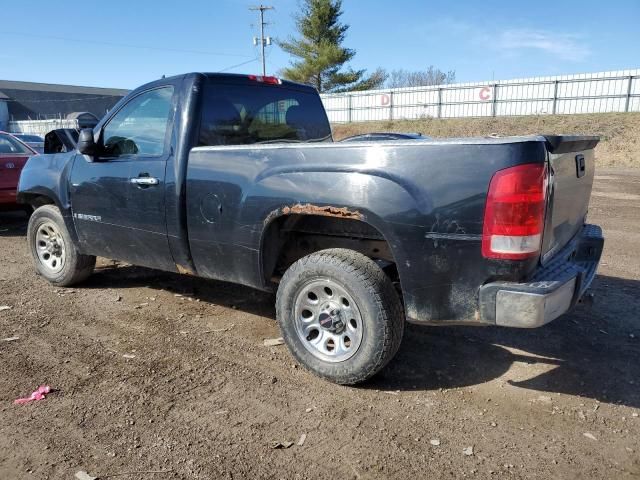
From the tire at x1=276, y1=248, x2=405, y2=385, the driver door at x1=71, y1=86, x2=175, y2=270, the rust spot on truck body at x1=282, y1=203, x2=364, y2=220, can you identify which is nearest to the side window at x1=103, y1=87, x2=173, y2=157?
the driver door at x1=71, y1=86, x2=175, y2=270

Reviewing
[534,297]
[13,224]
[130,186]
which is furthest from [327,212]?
[13,224]

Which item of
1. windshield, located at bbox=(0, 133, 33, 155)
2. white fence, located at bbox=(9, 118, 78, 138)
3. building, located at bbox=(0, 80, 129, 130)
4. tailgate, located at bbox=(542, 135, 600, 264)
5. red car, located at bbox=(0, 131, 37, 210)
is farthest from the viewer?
building, located at bbox=(0, 80, 129, 130)

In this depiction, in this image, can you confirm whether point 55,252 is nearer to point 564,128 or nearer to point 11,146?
point 11,146

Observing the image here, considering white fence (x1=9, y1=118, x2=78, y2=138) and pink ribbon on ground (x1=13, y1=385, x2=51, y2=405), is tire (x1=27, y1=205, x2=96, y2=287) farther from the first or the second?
white fence (x1=9, y1=118, x2=78, y2=138)

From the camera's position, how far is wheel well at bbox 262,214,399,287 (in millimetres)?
3400

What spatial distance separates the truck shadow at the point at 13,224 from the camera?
8477mm

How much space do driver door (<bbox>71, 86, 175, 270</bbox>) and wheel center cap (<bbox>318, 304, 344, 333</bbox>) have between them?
4.81ft

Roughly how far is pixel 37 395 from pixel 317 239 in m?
2.07

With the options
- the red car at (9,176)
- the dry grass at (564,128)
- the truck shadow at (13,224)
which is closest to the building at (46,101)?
the dry grass at (564,128)

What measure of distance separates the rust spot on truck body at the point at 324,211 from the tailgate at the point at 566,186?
3.44ft

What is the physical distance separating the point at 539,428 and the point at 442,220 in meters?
1.28

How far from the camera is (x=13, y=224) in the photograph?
9383 mm

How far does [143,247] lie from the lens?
13.8 ft

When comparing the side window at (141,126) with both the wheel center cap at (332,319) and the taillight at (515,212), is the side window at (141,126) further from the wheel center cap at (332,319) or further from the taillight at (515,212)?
the taillight at (515,212)
